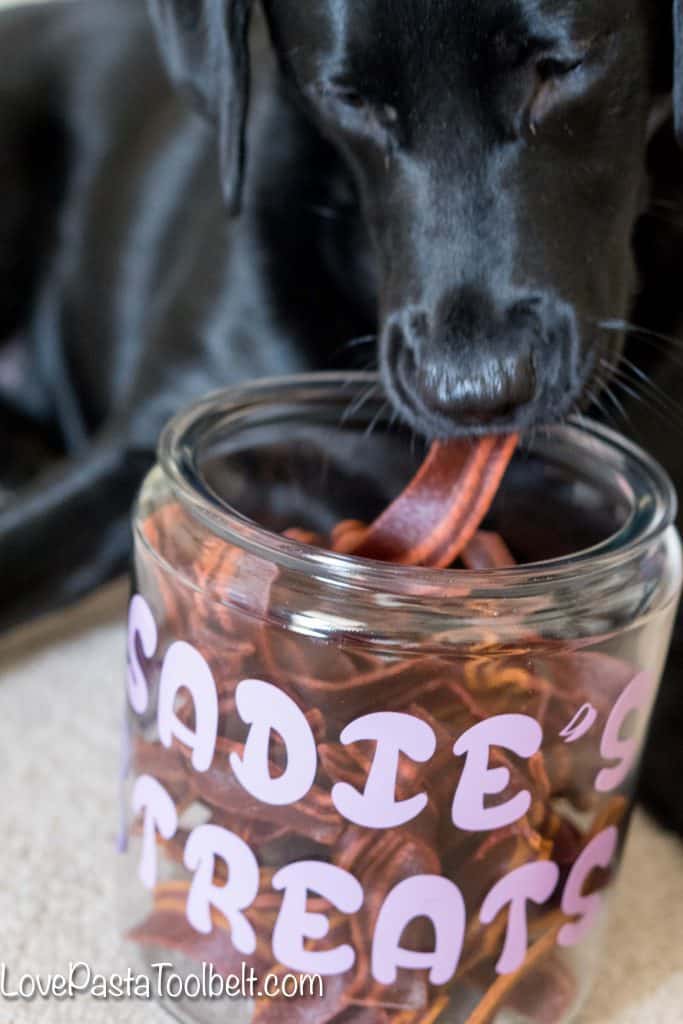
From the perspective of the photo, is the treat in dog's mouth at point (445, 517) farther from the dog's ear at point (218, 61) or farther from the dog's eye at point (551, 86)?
the dog's ear at point (218, 61)

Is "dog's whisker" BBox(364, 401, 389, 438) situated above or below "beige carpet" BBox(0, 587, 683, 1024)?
above

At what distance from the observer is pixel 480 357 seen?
0.65 m

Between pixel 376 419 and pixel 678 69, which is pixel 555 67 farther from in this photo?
A: pixel 376 419

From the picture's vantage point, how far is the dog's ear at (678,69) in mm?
691

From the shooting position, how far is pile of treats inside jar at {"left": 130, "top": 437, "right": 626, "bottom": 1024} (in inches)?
22.0

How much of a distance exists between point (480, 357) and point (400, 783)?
23 cm

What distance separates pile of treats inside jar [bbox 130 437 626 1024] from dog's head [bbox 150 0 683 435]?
7 cm

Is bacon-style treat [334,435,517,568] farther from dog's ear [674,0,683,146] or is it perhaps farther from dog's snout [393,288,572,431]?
dog's ear [674,0,683,146]

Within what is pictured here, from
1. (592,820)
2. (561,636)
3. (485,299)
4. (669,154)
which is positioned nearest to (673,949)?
(592,820)

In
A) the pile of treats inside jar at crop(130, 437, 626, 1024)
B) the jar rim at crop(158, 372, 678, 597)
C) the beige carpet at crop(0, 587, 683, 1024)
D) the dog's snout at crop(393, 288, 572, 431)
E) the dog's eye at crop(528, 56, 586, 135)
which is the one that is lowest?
the beige carpet at crop(0, 587, 683, 1024)

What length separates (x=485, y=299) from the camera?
0.66m

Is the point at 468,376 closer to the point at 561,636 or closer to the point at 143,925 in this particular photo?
the point at 561,636

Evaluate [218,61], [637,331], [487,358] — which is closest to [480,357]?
[487,358]

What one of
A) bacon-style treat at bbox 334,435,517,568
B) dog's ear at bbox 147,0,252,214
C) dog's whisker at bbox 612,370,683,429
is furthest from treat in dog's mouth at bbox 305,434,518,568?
dog's ear at bbox 147,0,252,214
